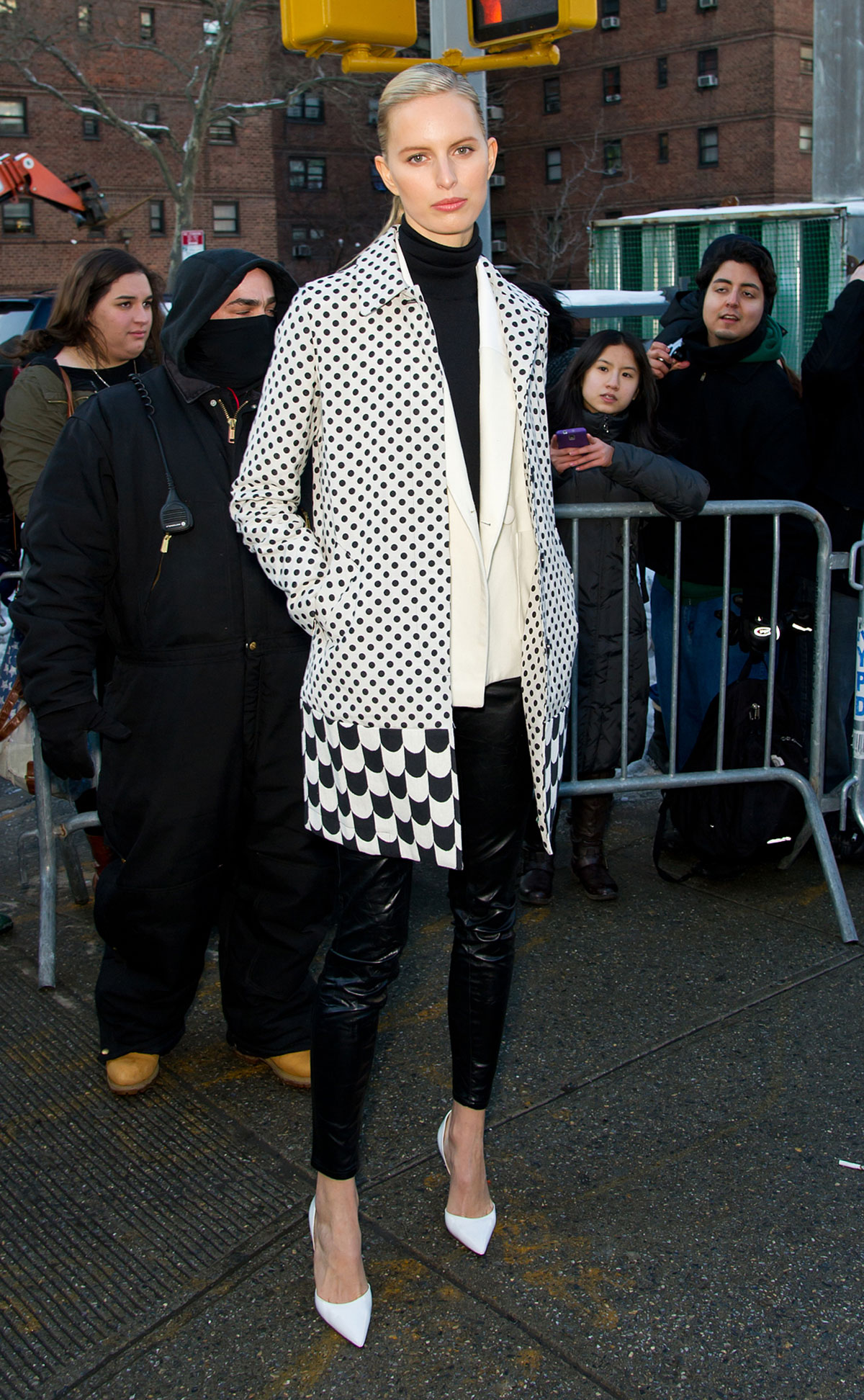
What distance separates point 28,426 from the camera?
4492 millimetres

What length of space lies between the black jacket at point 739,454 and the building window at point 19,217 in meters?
42.5

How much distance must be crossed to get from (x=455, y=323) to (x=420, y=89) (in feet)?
1.31

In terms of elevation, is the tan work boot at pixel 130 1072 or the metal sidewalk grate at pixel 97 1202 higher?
the tan work boot at pixel 130 1072

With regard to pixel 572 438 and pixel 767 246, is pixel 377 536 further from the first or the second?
pixel 767 246

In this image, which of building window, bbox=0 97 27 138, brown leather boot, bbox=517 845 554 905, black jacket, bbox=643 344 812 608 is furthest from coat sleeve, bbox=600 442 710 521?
building window, bbox=0 97 27 138

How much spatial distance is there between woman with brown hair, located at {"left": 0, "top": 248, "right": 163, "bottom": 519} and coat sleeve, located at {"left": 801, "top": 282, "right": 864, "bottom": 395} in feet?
7.68

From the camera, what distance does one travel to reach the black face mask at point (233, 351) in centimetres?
315

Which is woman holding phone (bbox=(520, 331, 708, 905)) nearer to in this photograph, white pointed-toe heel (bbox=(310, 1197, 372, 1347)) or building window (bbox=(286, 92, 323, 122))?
white pointed-toe heel (bbox=(310, 1197, 372, 1347))

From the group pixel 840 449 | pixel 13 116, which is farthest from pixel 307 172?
pixel 840 449

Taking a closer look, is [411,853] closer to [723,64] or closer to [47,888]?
[47,888]

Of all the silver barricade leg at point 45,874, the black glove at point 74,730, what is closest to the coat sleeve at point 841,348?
the black glove at point 74,730

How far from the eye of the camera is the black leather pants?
8.00 ft

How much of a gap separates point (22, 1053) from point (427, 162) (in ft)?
8.48

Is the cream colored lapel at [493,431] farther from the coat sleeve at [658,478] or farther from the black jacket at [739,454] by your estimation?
the black jacket at [739,454]
